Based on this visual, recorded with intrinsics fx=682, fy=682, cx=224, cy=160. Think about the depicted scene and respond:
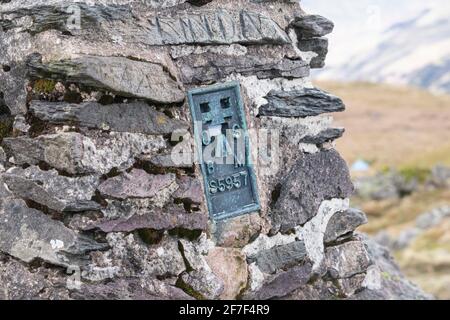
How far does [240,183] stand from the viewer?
455 centimetres

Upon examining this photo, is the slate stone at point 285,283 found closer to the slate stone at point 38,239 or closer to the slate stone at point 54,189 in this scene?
the slate stone at point 38,239

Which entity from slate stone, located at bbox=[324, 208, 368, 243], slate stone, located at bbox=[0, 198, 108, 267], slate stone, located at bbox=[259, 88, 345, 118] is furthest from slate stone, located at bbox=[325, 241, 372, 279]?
slate stone, located at bbox=[0, 198, 108, 267]

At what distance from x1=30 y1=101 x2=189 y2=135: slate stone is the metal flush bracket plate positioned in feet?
0.71

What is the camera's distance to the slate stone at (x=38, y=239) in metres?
3.84

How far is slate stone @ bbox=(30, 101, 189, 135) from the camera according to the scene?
3893 millimetres

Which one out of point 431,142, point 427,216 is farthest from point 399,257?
point 431,142

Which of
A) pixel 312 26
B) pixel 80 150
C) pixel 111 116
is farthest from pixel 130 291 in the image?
pixel 312 26

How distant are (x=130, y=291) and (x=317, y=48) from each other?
2406 millimetres

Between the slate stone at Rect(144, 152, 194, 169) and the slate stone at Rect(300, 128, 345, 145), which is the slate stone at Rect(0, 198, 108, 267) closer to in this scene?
the slate stone at Rect(144, 152, 194, 169)

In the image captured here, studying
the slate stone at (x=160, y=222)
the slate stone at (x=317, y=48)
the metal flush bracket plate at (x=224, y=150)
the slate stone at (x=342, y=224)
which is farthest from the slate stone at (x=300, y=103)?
the slate stone at (x=160, y=222)

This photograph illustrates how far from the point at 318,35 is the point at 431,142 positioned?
193ft

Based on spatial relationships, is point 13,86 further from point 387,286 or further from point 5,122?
point 387,286

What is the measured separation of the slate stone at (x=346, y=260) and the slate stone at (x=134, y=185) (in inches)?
61.5
